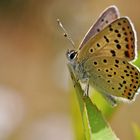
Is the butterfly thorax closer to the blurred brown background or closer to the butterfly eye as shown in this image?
the butterfly eye

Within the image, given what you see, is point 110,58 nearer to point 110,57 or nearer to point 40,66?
point 110,57

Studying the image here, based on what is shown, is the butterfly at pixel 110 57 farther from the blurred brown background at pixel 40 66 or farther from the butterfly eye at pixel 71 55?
the blurred brown background at pixel 40 66

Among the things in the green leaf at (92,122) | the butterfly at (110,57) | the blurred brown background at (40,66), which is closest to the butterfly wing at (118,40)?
the butterfly at (110,57)

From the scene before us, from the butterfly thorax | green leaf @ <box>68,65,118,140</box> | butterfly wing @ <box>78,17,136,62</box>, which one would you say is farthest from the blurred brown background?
green leaf @ <box>68,65,118,140</box>

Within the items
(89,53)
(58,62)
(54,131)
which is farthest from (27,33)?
(89,53)

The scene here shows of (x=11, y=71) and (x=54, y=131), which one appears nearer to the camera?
(x=54, y=131)

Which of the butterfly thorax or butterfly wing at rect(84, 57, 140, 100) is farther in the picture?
the butterfly thorax

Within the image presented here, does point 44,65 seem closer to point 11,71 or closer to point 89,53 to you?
point 11,71
